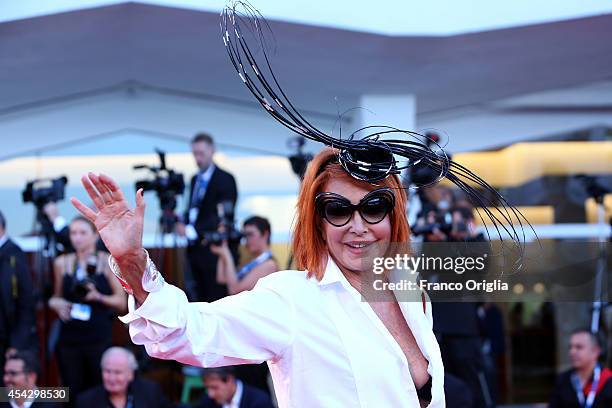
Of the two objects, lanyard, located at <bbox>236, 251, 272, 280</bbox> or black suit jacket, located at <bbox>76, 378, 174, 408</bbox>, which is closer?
black suit jacket, located at <bbox>76, 378, 174, 408</bbox>

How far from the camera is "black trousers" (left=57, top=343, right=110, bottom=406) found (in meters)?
7.32

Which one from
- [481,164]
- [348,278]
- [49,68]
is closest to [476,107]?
[481,164]

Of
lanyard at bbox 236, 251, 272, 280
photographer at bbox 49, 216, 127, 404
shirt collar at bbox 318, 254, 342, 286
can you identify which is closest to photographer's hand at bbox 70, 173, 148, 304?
shirt collar at bbox 318, 254, 342, 286

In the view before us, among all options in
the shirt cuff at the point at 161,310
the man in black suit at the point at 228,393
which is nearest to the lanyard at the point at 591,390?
the man in black suit at the point at 228,393

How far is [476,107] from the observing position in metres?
10.1

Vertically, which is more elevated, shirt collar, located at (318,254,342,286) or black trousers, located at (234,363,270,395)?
shirt collar, located at (318,254,342,286)

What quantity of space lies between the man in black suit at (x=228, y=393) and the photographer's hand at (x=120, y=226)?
428cm

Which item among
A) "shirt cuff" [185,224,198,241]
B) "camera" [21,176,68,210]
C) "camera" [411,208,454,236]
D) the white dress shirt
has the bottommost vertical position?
the white dress shirt

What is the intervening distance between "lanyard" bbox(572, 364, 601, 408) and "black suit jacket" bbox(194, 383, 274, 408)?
6.84 ft

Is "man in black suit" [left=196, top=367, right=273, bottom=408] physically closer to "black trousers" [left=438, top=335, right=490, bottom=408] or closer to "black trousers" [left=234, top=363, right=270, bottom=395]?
"black trousers" [left=234, top=363, right=270, bottom=395]

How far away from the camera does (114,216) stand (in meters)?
2.58

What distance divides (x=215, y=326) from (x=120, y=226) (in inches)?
13.6

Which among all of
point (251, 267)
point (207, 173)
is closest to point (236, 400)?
point (251, 267)

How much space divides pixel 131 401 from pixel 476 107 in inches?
188
